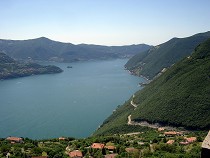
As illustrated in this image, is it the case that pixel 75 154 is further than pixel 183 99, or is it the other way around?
pixel 183 99

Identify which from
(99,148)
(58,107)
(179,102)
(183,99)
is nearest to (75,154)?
(99,148)

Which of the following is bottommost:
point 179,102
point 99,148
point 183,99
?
point 99,148

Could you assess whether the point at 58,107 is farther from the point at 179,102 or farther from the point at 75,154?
the point at 75,154

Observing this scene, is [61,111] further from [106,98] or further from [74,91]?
[74,91]

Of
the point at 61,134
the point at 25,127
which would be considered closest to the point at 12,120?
the point at 25,127

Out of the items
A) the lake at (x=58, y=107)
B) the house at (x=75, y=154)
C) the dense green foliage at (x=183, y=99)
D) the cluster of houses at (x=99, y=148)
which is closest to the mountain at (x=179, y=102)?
the dense green foliage at (x=183, y=99)

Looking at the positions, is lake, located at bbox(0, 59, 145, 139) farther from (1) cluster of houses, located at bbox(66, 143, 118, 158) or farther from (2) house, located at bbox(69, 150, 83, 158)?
(2) house, located at bbox(69, 150, 83, 158)

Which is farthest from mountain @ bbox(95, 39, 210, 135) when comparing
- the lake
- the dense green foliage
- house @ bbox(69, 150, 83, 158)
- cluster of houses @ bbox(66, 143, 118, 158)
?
house @ bbox(69, 150, 83, 158)
